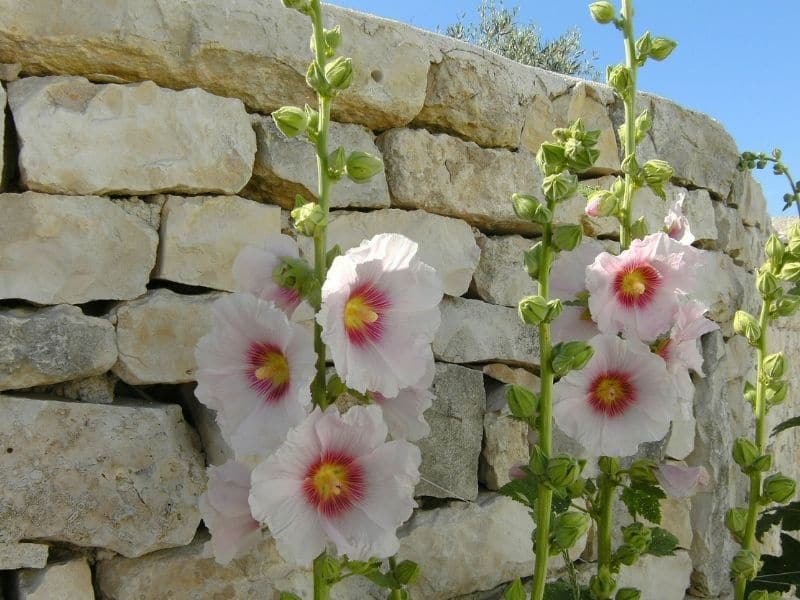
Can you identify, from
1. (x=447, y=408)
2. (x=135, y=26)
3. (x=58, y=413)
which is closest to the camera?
(x=58, y=413)

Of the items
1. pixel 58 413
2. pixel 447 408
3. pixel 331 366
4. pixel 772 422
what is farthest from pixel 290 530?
pixel 772 422

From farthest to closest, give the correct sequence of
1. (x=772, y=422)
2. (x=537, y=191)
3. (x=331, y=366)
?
(x=772, y=422) < (x=537, y=191) < (x=331, y=366)

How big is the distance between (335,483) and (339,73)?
2.11ft

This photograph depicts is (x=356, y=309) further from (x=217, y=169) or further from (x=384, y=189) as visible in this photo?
(x=384, y=189)

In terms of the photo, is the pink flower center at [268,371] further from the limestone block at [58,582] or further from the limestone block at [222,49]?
the limestone block at [222,49]

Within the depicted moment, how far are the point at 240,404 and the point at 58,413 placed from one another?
466mm

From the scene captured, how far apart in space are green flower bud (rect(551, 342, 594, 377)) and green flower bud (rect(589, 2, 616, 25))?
29.2 inches

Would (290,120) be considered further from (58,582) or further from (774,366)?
(774,366)

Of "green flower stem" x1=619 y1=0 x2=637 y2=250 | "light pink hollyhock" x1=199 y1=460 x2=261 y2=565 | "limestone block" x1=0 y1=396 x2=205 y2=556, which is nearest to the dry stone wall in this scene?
"limestone block" x1=0 y1=396 x2=205 y2=556

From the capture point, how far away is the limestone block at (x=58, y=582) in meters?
1.54

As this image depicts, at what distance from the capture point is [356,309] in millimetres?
1288

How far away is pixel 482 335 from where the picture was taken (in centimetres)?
224

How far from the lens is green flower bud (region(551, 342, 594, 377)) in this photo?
4.61 feet

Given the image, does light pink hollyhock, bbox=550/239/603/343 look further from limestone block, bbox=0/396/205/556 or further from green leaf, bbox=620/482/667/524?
limestone block, bbox=0/396/205/556
